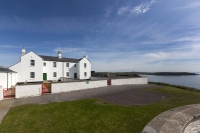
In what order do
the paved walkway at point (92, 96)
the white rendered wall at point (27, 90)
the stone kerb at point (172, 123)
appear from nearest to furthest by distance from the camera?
the stone kerb at point (172, 123)
the paved walkway at point (92, 96)
the white rendered wall at point (27, 90)

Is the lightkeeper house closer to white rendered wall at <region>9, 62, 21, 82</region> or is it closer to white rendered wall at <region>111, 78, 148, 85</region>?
white rendered wall at <region>9, 62, 21, 82</region>

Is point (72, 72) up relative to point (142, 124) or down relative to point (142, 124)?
up

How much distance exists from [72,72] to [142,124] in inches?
1002

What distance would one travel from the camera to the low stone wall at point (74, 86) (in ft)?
42.6

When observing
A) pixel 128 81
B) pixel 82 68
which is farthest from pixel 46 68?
pixel 128 81

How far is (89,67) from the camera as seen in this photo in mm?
29828

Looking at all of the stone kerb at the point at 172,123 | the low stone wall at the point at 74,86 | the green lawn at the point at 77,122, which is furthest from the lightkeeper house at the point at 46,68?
the stone kerb at the point at 172,123

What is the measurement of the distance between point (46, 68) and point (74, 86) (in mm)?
13632

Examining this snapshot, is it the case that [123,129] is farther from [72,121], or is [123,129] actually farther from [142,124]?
[72,121]

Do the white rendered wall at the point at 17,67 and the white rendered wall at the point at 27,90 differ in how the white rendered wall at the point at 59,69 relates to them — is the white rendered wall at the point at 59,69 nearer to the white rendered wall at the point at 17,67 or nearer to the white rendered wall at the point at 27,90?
the white rendered wall at the point at 17,67

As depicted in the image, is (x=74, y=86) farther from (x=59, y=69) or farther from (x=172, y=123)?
(x=59, y=69)

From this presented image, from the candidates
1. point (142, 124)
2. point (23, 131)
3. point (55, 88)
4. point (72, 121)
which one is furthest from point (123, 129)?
point (55, 88)

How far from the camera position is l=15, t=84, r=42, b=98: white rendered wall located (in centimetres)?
1080

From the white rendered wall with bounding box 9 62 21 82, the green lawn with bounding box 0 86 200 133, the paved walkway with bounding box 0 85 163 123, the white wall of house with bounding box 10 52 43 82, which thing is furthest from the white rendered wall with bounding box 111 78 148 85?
the white rendered wall with bounding box 9 62 21 82
